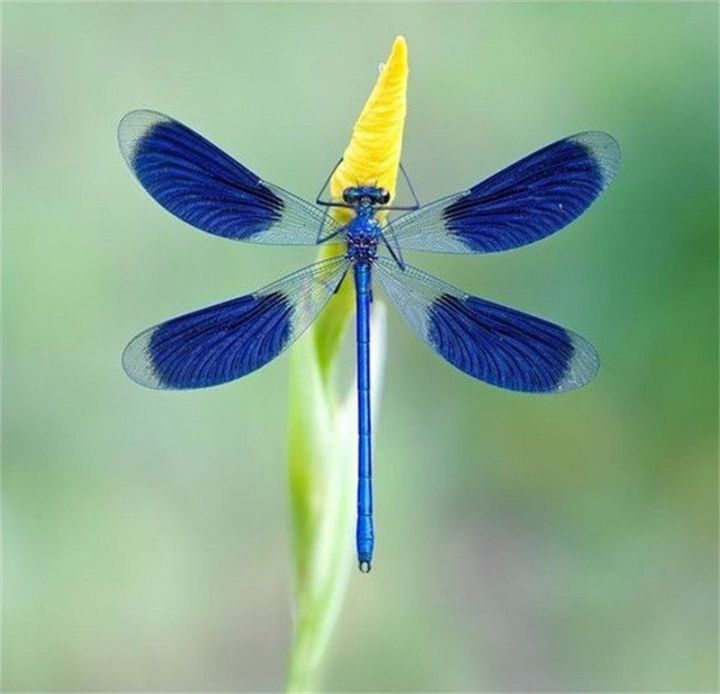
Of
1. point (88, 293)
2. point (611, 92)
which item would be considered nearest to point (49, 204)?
point (88, 293)

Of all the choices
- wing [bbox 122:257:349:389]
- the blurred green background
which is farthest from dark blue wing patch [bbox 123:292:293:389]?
the blurred green background

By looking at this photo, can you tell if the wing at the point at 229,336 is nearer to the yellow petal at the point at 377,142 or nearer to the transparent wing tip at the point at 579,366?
the yellow petal at the point at 377,142

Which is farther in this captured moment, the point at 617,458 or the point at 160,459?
the point at 617,458

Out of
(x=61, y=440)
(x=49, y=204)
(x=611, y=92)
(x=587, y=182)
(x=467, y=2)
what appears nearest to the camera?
(x=587, y=182)

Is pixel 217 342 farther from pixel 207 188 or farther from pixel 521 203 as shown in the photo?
pixel 521 203

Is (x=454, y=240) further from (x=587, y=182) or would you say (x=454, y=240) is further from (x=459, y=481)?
(x=459, y=481)

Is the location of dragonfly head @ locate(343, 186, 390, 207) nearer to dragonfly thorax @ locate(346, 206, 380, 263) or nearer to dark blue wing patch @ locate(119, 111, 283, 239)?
dragonfly thorax @ locate(346, 206, 380, 263)

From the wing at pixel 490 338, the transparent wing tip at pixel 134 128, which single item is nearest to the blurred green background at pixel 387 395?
the wing at pixel 490 338
